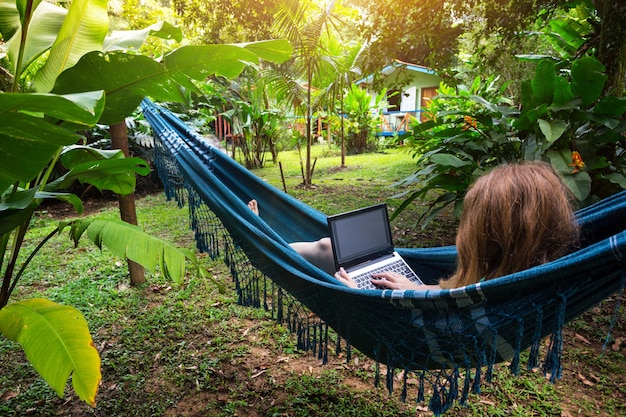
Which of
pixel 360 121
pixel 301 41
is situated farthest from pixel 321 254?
pixel 360 121

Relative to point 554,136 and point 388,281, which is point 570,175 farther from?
point 388,281

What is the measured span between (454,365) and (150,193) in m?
4.86

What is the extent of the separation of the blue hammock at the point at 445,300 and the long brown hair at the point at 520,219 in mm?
103

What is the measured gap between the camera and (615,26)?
2.22 meters

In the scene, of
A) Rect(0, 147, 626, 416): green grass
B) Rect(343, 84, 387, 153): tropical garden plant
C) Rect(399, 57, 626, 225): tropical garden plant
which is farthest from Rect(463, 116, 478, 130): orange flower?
Rect(343, 84, 387, 153): tropical garden plant

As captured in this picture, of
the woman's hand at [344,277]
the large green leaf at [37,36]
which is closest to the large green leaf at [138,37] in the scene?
the large green leaf at [37,36]

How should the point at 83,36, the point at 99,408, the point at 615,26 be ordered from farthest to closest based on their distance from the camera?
the point at 615,26, the point at 99,408, the point at 83,36

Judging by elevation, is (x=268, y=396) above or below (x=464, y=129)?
below

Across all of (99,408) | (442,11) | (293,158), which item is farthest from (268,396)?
(293,158)

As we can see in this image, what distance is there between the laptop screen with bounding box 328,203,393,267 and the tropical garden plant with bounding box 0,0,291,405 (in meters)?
0.47

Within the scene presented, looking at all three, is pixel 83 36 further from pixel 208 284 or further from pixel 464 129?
pixel 464 129

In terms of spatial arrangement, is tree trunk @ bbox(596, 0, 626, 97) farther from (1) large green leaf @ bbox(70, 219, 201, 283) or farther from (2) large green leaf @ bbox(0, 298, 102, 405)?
(2) large green leaf @ bbox(0, 298, 102, 405)

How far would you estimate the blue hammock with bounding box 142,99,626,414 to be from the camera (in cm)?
70

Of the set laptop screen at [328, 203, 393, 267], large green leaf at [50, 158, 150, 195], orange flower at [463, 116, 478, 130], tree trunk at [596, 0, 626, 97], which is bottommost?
laptop screen at [328, 203, 393, 267]
